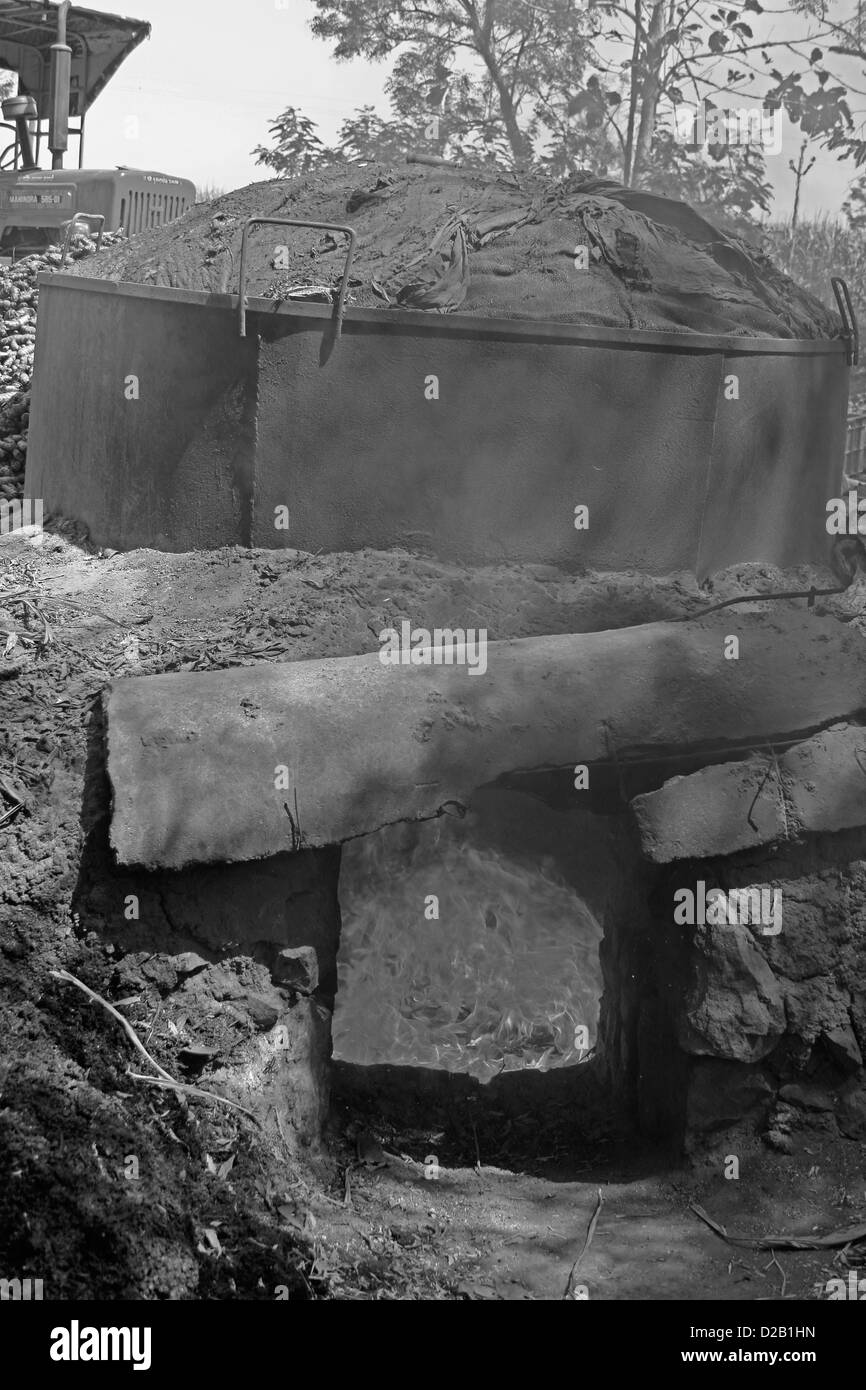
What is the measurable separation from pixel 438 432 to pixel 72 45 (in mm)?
9121

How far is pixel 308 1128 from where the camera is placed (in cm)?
438

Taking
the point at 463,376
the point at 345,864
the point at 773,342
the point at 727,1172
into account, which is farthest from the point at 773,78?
the point at 727,1172

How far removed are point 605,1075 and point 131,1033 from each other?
7.51 feet

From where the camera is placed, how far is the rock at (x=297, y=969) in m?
4.18

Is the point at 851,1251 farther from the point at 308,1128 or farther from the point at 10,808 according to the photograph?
the point at 10,808

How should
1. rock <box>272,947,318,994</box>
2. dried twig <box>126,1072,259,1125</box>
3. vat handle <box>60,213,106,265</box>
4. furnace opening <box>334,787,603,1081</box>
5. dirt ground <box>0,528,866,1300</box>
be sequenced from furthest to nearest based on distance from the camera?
vat handle <box>60,213,106,265</box>
furnace opening <box>334,787,603,1081</box>
rock <box>272,947,318,994</box>
dried twig <box>126,1072,259,1125</box>
dirt ground <box>0,528,866,1300</box>

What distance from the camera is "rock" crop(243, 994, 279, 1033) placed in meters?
4.06

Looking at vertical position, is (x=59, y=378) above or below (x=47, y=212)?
below

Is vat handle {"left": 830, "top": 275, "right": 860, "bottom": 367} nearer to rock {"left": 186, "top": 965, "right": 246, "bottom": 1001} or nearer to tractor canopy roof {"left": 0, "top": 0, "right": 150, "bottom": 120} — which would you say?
rock {"left": 186, "top": 965, "right": 246, "bottom": 1001}

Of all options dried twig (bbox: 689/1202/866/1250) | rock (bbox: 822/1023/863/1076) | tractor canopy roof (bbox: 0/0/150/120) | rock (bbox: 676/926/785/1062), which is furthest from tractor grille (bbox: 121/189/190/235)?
dried twig (bbox: 689/1202/866/1250)

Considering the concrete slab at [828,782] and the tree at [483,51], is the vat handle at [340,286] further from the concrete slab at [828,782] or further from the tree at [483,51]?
the tree at [483,51]

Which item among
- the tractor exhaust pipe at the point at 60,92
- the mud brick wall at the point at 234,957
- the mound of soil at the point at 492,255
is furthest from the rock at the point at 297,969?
the tractor exhaust pipe at the point at 60,92

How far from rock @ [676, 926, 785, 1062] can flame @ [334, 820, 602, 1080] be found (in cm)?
116

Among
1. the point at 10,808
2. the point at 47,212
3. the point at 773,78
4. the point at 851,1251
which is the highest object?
the point at 773,78
